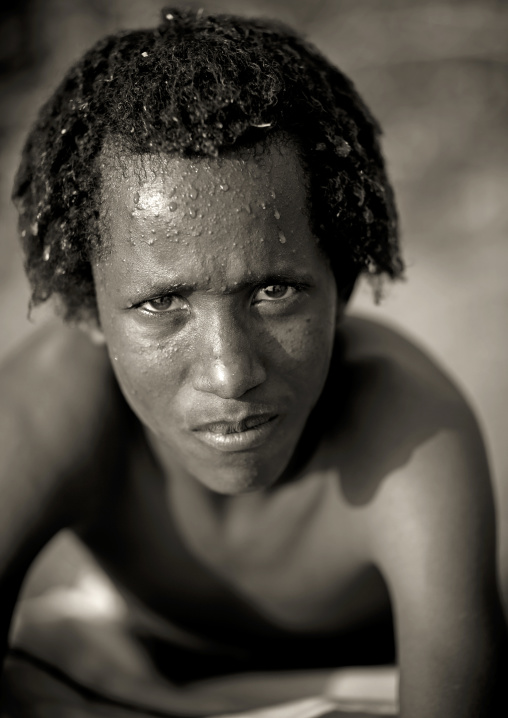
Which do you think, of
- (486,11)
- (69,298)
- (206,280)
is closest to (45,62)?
(486,11)

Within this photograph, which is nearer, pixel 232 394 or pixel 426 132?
pixel 232 394

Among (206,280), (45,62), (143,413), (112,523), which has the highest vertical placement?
(45,62)

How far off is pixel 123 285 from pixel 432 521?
15.5 inches

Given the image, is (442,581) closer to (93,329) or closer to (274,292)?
(274,292)

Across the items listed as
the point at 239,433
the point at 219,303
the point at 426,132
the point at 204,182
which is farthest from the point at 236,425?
the point at 426,132

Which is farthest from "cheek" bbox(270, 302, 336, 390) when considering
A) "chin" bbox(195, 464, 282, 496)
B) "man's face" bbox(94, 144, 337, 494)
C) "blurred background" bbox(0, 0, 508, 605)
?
"blurred background" bbox(0, 0, 508, 605)

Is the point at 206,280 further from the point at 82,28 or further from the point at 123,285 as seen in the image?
the point at 82,28

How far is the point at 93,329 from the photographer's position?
0.87m

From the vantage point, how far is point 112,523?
96cm

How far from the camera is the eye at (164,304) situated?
0.70 metres

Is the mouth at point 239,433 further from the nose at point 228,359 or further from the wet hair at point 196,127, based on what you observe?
the wet hair at point 196,127

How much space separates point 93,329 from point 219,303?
9.7 inches

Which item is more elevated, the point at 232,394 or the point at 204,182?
the point at 204,182

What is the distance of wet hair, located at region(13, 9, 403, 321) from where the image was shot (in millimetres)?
667
